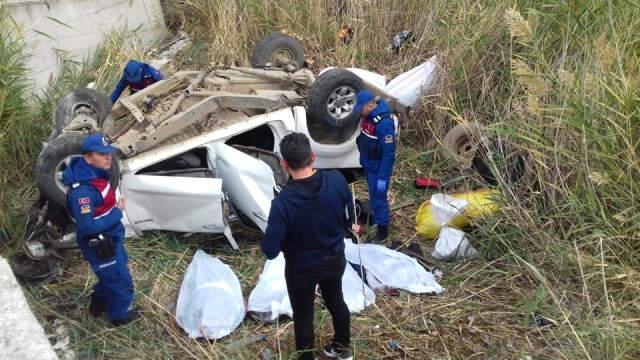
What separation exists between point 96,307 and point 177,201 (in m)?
0.99

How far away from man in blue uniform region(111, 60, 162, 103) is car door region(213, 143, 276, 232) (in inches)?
66.0

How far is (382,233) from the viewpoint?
18.2 feet

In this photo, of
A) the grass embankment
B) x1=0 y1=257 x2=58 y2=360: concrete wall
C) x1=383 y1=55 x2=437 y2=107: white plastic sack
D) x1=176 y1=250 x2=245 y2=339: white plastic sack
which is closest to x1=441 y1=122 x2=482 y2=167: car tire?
the grass embankment

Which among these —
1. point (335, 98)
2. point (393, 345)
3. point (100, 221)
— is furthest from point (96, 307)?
point (335, 98)

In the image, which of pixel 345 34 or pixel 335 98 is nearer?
pixel 335 98

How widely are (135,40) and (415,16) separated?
3.91m

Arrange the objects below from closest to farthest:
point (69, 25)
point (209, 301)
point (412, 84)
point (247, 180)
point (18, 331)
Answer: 1. point (18, 331)
2. point (209, 301)
3. point (247, 180)
4. point (412, 84)
5. point (69, 25)

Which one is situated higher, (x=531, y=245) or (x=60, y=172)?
(x=60, y=172)

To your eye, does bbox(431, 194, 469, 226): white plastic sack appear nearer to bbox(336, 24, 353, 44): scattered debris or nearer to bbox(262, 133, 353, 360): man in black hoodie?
bbox(262, 133, 353, 360): man in black hoodie

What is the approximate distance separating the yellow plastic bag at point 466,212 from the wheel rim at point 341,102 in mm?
1144

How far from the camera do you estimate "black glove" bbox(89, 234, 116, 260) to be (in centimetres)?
423

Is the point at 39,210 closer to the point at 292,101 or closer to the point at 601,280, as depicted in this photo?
the point at 292,101

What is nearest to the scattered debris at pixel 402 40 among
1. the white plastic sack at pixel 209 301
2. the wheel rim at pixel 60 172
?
the white plastic sack at pixel 209 301

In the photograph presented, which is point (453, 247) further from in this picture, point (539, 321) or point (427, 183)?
point (427, 183)
